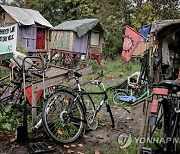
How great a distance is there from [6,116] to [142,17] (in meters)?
17.0

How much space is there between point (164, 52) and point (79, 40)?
9.99m

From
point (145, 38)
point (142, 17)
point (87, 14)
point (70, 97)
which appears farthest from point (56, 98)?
point (87, 14)

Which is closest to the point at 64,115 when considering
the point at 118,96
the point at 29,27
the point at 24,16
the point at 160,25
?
the point at 118,96

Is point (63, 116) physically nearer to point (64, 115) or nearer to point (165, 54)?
point (64, 115)

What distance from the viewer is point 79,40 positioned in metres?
18.3

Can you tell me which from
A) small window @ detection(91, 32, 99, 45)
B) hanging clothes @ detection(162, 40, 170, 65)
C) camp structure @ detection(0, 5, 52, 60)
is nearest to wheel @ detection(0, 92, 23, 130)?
hanging clothes @ detection(162, 40, 170, 65)

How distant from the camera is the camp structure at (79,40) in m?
17.9

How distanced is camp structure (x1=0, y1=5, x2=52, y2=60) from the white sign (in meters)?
13.4

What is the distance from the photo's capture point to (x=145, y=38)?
1009 cm

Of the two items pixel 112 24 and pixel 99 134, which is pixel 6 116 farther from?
pixel 112 24

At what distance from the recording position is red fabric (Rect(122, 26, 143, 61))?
33.1 feet

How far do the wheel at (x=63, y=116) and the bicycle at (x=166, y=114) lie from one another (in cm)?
144

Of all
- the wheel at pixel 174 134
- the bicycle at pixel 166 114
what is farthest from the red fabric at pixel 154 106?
the wheel at pixel 174 134

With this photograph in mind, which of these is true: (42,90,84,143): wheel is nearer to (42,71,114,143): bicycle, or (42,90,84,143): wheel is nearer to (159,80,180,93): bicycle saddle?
(42,71,114,143): bicycle
